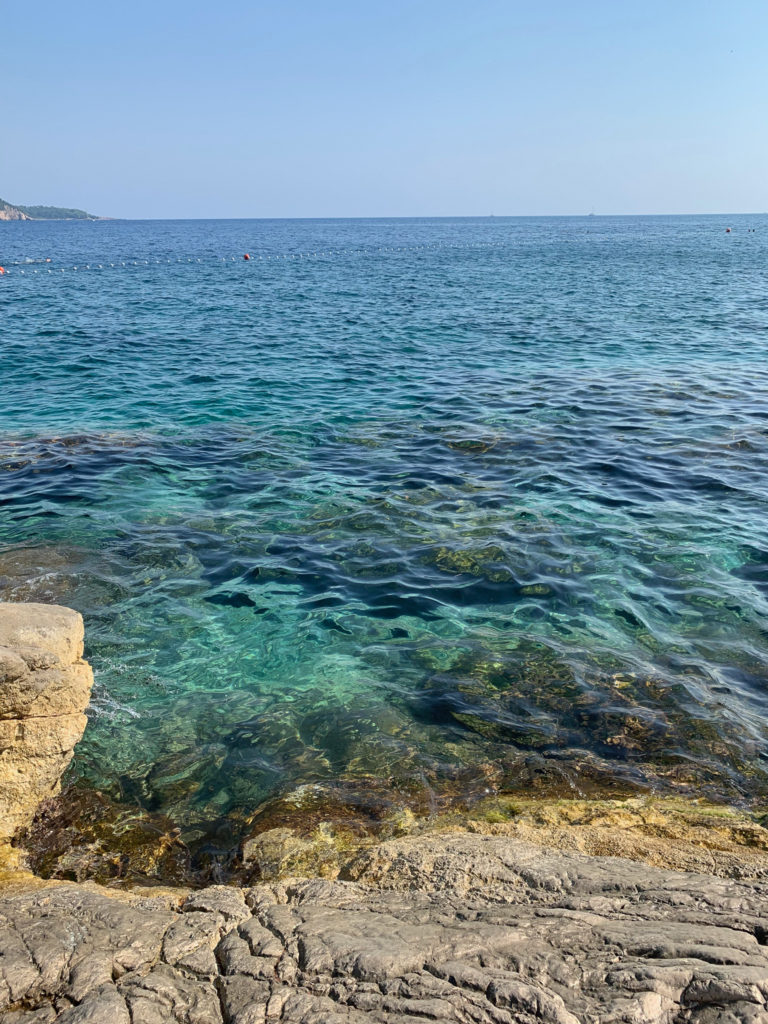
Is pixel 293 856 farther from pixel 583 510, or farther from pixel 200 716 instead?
pixel 583 510

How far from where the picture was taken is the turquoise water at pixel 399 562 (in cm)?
695

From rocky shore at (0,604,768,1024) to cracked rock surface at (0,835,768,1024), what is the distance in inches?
0.4

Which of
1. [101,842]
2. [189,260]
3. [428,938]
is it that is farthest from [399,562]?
[189,260]

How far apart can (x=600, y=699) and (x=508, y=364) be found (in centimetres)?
1736

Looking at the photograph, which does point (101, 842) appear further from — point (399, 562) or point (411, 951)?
point (399, 562)

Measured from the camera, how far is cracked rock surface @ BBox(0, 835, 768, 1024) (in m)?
3.26

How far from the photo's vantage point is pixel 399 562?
10.6 metres

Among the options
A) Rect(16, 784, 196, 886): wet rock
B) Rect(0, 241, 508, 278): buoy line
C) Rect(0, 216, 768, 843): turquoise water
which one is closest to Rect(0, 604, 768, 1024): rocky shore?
Rect(16, 784, 196, 886): wet rock

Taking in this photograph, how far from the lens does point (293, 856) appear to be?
5.57 meters

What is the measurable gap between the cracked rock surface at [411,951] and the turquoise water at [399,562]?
175 centimetres

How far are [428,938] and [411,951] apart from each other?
0.18 meters

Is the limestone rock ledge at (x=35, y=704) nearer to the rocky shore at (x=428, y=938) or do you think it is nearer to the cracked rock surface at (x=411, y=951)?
the rocky shore at (x=428, y=938)

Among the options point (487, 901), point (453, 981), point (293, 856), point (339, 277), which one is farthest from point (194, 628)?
point (339, 277)

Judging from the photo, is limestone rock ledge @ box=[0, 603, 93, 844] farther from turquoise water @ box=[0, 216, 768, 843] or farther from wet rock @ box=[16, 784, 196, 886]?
turquoise water @ box=[0, 216, 768, 843]
